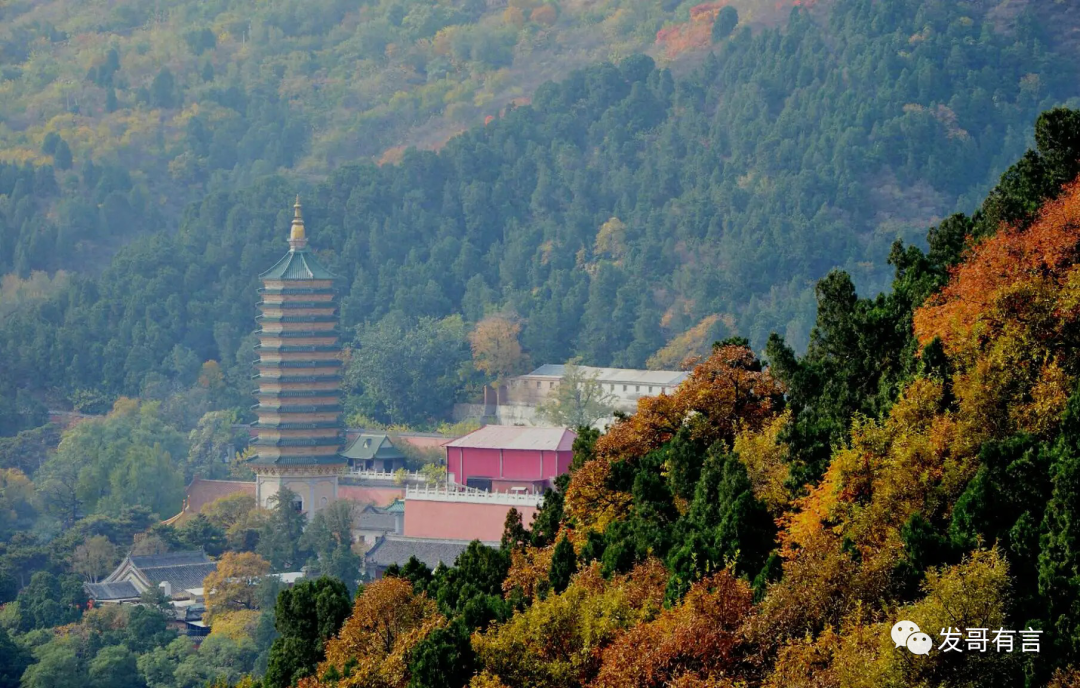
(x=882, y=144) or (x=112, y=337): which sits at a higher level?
(x=882, y=144)

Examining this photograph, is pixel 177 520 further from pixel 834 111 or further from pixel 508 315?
pixel 834 111

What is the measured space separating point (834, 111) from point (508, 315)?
1568 centimetres

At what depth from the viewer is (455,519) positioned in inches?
2288

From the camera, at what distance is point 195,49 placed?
12206 cm

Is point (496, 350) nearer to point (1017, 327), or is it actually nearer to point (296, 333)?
point (296, 333)

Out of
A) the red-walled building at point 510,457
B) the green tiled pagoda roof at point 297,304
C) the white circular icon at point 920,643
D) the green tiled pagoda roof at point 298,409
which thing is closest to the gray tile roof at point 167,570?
the red-walled building at point 510,457

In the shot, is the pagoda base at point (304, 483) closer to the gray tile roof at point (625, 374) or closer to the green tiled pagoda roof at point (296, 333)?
the green tiled pagoda roof at point (296, 333)

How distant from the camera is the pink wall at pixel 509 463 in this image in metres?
61.3

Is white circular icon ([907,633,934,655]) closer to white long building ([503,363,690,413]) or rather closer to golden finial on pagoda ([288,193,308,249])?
white long building ([503,363,690,413])

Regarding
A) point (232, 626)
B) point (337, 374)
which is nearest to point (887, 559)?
point (232, 626)

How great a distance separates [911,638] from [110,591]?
39500 mm

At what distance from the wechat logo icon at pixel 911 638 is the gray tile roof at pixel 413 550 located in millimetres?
38972

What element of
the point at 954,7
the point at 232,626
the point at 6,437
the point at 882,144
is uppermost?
the point at 954,7

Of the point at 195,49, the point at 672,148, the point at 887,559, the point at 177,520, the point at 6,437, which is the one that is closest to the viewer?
the point at 887,559
